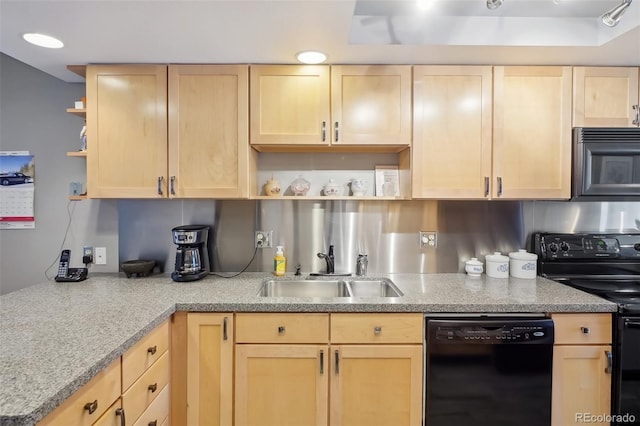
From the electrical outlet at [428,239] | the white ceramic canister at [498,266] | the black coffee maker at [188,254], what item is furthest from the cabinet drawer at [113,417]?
the white ceramic canister at [498,266]

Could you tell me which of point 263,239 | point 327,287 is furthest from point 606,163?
point 263,239

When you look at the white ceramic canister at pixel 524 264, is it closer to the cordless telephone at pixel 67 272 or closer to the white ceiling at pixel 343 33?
the white ceiling at pixel 343 33

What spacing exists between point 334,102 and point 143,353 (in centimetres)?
153

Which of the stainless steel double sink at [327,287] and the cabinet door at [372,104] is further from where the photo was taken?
the stainless steel double sink at [327,287]

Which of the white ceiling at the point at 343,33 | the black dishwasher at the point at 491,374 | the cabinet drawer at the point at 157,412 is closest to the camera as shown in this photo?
the cabinet drawer at the point at 157,412

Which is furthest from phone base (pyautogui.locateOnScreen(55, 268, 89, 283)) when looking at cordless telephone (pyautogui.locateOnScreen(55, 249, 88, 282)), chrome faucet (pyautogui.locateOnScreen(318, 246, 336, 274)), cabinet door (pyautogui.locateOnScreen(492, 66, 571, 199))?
cabinet door (pyautogui.locateOnScreen(492, 66, 571, 199))

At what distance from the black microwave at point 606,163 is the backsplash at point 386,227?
0.33m

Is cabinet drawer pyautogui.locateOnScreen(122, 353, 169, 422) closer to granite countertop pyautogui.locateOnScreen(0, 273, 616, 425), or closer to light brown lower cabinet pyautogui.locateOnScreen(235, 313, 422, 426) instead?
granite countertop pyautogui.locateOnScreen(0, 273, 616, 425)

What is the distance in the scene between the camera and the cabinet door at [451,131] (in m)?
1.88

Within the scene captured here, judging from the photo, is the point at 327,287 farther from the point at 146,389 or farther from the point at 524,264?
the point at 524,264

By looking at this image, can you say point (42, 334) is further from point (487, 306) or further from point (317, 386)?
point (487, 306)

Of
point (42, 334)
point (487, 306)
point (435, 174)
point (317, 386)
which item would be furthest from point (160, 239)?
point (487, 306)

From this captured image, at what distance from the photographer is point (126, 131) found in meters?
1.88

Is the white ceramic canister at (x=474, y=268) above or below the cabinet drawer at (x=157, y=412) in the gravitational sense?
above
